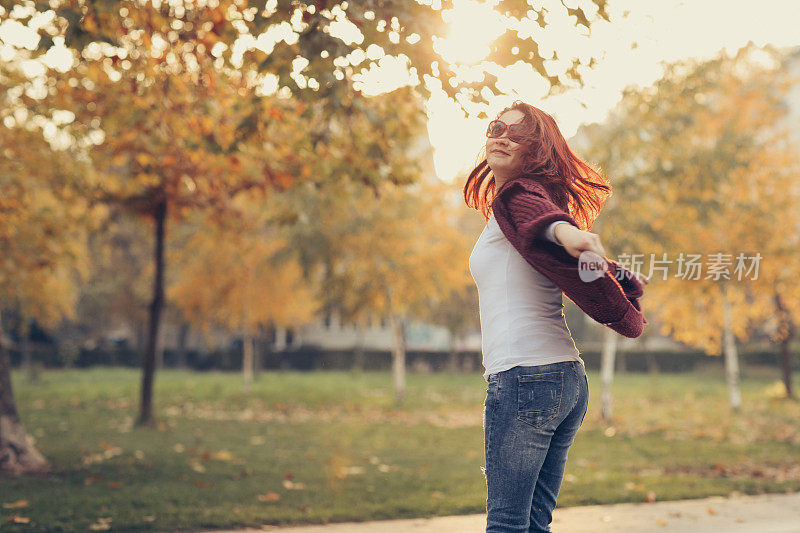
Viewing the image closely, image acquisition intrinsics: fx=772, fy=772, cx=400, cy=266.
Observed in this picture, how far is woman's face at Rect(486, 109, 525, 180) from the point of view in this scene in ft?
8.71

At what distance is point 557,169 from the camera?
8.67ft

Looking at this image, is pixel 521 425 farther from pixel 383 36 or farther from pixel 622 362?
pixel 622 362

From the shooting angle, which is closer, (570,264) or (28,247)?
(570,264)

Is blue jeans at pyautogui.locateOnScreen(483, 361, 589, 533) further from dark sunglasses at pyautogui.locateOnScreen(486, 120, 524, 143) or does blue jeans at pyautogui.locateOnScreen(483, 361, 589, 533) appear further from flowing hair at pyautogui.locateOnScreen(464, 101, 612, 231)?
dark sunglasses at pyautogui.locateOnScreen(486, 120, 524, 143)

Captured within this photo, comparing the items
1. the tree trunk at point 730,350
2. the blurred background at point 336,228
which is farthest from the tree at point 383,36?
the tree trunk at point 730,350

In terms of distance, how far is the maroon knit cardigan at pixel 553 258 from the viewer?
2332mm

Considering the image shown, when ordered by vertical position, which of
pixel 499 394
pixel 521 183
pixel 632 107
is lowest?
pixel 499 394

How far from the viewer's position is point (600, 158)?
1353 centimetres

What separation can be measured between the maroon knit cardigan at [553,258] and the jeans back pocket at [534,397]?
0.85 feet

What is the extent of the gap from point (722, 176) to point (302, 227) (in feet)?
30.1

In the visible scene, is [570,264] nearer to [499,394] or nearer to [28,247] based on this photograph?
[499,394]

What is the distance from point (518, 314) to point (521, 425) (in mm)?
353

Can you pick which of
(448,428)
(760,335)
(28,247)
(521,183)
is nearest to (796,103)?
(760,335)

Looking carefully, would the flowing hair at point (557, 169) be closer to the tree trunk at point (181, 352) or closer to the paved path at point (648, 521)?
the paved path at point (648, 521)
